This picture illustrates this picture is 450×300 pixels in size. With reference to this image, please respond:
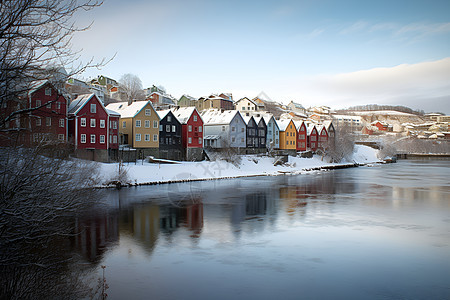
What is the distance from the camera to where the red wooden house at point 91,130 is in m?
38.7

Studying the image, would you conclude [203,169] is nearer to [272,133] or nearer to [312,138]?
[272,133]

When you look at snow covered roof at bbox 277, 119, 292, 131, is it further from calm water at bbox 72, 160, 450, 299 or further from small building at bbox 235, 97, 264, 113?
calm water at bbox 72, 160, 450, 299

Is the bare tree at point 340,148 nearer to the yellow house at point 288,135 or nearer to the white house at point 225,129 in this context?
the yellow house at point 288,135

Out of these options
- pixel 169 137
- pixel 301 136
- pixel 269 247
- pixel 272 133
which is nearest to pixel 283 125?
pixel 272 133

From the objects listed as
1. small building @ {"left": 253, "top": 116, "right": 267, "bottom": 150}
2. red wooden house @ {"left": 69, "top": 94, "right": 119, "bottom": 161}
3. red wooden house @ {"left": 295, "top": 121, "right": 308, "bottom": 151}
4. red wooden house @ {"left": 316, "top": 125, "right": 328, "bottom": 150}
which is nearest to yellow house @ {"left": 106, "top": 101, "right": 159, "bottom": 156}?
red wooden house @ {"left": 69, "top": 94, "right": 119, "bottom": 161}

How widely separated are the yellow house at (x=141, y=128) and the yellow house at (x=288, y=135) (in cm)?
3346

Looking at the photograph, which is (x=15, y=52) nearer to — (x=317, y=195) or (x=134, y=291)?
(x=134, y=291)

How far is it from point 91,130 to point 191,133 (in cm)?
1725

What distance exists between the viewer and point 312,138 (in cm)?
8119

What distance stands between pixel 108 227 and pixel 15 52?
13757mm

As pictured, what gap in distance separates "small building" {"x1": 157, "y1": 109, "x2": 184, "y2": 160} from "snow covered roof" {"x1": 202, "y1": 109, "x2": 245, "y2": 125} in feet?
39.5

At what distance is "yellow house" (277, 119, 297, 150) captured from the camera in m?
73.8

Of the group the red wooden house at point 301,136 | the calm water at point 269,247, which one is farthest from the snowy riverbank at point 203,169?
the calm water at point 269,247

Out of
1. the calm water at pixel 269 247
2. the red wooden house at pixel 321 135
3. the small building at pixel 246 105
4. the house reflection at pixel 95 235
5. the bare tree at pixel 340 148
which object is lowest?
the calm water at pixel 269 247
